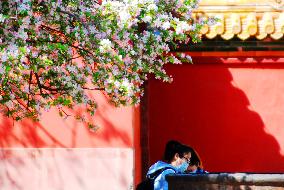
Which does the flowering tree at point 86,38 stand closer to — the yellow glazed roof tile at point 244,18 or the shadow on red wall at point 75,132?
the shadow on red wall at point 75,132

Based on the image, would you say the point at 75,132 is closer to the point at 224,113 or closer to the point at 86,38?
the point at 224,113

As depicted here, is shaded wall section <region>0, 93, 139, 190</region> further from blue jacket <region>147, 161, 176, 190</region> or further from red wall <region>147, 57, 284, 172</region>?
blue jacket <region>147, 161, 176, 190</region>

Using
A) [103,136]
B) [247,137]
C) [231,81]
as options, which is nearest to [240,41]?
[231,81]

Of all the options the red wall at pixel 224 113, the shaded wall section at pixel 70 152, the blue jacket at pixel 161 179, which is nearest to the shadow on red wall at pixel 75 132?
the shaded wall section at pixel 70 152

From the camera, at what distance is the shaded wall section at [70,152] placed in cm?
750

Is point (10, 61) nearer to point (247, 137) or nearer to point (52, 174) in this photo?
point (52, 174)

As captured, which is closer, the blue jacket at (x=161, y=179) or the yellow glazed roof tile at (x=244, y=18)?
the blue jacket at (x=161, y=179)

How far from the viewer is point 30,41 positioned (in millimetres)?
5156

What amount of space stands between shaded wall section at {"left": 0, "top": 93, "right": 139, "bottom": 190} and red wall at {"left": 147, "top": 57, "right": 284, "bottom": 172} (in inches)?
54.3

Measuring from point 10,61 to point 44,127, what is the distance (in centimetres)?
349

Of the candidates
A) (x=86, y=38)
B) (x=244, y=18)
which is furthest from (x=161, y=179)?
(x=244, y=18)

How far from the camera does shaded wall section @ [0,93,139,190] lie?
7500 millimetres

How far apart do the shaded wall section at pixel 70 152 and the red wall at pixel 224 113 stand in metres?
1.38

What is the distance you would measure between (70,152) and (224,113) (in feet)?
8.30
